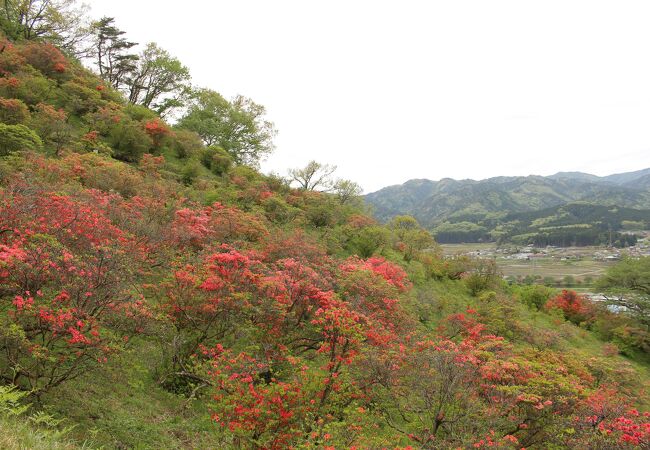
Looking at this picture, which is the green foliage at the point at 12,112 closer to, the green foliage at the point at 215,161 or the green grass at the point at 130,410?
the green foliage at the point at 215,161

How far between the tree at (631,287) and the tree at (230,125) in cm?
4578

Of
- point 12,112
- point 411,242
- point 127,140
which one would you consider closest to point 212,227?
point 127,140

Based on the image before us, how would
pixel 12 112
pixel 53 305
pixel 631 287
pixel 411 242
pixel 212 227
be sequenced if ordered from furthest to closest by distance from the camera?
1. pixel 631 287
2. pixel 411 242
3. pixel 12 112
4. pixel 212 227
5. pixel 53 305

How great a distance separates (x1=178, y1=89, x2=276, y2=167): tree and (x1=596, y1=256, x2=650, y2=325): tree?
4578 cm

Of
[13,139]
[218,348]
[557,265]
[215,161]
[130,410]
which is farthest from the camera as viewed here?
[557,265]

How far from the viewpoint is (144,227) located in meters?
15.1

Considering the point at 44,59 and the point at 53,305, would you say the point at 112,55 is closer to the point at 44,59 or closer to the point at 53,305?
the point at 44,59

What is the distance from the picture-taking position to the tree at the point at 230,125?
134 feet

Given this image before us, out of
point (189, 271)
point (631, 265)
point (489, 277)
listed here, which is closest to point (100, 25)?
point (189, 271)

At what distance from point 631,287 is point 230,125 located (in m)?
52.6

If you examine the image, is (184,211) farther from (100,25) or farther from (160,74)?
(100,25)

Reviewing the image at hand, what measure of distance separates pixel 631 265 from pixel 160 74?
6335 centimetres

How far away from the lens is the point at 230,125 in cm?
4328

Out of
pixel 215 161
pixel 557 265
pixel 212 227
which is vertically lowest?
pixel 557 265
